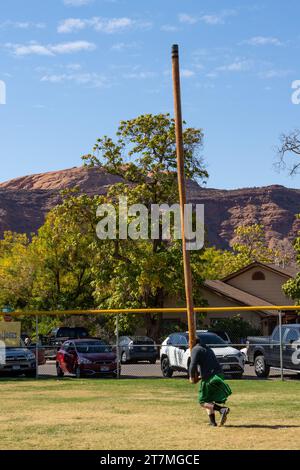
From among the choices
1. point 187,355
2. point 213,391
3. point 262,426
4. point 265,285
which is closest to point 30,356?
point 187,355

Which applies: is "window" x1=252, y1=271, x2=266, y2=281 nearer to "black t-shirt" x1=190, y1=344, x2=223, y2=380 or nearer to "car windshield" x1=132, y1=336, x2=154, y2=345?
"car windshield" x1=132, y1=336, x2=154, y2=345

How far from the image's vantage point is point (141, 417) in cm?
1680

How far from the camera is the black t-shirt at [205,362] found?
50.4 ft

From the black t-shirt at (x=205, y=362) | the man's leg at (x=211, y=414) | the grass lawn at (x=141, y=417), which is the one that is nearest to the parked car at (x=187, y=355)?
the grass lawn at (x=141, y=417)

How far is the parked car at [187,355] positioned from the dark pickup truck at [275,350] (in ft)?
2.59

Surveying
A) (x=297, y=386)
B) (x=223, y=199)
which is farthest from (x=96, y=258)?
(x=223, y=199)

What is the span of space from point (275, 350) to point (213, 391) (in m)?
12.5

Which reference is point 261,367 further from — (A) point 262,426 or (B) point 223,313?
(B) point 223,313

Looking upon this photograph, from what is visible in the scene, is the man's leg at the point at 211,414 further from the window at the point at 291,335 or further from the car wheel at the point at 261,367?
the car wheel at the point at 261,367

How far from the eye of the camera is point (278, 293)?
61438 mm

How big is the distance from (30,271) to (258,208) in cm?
14221

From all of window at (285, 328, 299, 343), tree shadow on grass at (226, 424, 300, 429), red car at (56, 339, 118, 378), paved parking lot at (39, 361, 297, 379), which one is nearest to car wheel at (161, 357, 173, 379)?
paved parking lot at (39, 361, 297, 379)

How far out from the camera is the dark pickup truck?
2650cm
